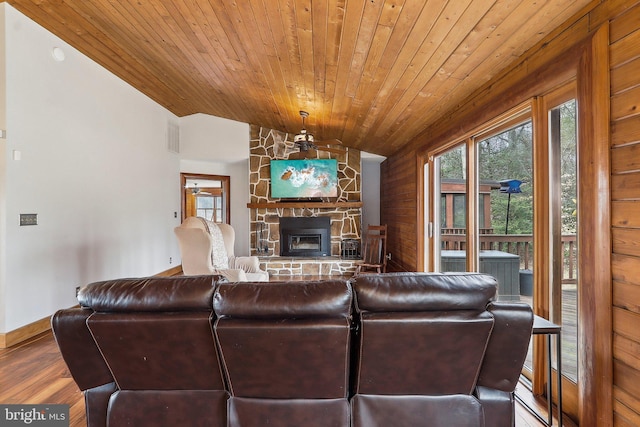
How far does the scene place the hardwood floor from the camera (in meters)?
2.05

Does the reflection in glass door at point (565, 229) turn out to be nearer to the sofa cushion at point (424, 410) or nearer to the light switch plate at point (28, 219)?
the sofa cushion at point (424, 410)

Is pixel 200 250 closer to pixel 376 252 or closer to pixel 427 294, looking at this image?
pixel 427 294

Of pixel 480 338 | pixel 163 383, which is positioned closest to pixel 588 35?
pixel 480 338

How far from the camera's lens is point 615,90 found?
Answer: 1.61m

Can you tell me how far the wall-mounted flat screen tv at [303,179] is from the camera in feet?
22.2

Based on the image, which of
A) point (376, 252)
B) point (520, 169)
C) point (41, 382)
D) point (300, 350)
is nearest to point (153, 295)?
point (300, 350)

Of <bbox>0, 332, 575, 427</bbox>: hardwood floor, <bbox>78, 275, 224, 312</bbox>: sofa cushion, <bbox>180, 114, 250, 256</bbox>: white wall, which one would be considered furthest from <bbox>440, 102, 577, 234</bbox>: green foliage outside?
<bbox>180, 114, 250, 256</bbox>: white wall

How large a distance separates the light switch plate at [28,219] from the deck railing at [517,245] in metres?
4.47

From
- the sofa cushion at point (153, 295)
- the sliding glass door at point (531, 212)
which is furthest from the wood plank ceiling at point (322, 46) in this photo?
the sofa cushion at point (153, 295)

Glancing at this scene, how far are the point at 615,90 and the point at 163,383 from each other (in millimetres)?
2593

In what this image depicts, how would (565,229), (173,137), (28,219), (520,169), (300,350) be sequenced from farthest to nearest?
(173,137), (28,219), (520,169), (565,229), (300,350)

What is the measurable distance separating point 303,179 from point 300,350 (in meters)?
5.56

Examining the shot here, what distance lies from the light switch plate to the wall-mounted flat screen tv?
3983 mm

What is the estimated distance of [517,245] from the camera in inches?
104
